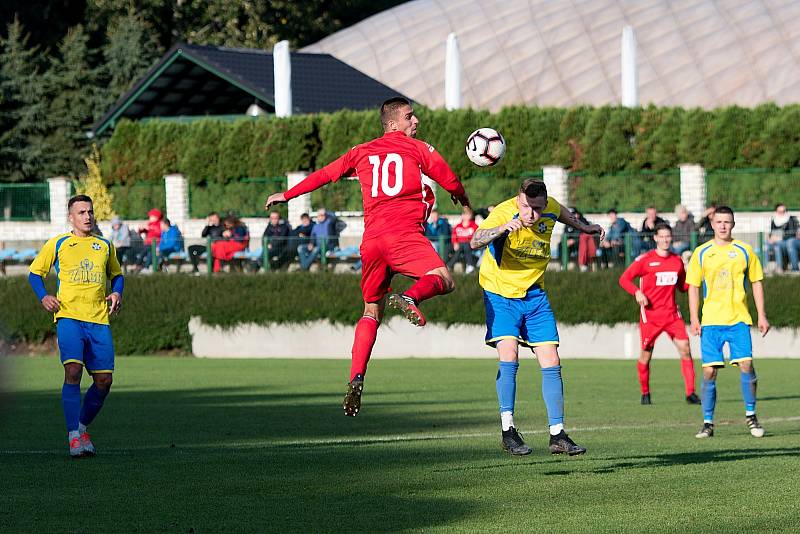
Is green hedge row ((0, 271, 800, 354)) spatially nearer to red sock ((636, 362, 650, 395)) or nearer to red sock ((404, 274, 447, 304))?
red sock ((636, 362, 650, 395))

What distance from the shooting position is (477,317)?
102 feet

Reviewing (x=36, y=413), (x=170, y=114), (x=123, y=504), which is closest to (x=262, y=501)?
(x=123, y=504)

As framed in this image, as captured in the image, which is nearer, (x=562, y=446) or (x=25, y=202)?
(x=562, y=446)

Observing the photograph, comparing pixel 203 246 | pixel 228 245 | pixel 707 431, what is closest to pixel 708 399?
pixel 707 431

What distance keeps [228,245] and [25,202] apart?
35.3ft

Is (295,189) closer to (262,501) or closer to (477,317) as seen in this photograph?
(262,501)

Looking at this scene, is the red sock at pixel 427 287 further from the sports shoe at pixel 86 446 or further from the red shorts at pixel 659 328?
the red shorts at pixel 659 328

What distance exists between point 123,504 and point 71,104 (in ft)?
182

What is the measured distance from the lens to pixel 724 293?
13.9 m

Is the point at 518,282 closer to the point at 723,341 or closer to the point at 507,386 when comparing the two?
the point at 507,386

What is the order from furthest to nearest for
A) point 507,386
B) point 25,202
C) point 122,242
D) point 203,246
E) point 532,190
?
point 25,202
point 122,242
point 203,246
point 507,386
point 532,190

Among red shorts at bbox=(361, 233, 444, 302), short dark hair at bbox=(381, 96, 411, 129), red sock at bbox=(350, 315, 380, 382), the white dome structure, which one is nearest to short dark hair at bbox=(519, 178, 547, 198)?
red shorts at bbox=(361, 233, 444, 302)

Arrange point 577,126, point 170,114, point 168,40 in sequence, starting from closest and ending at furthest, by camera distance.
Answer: point 577,126, point 170,114, point 168,40

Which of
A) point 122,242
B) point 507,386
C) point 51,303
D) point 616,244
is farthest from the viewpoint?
point 122,242
